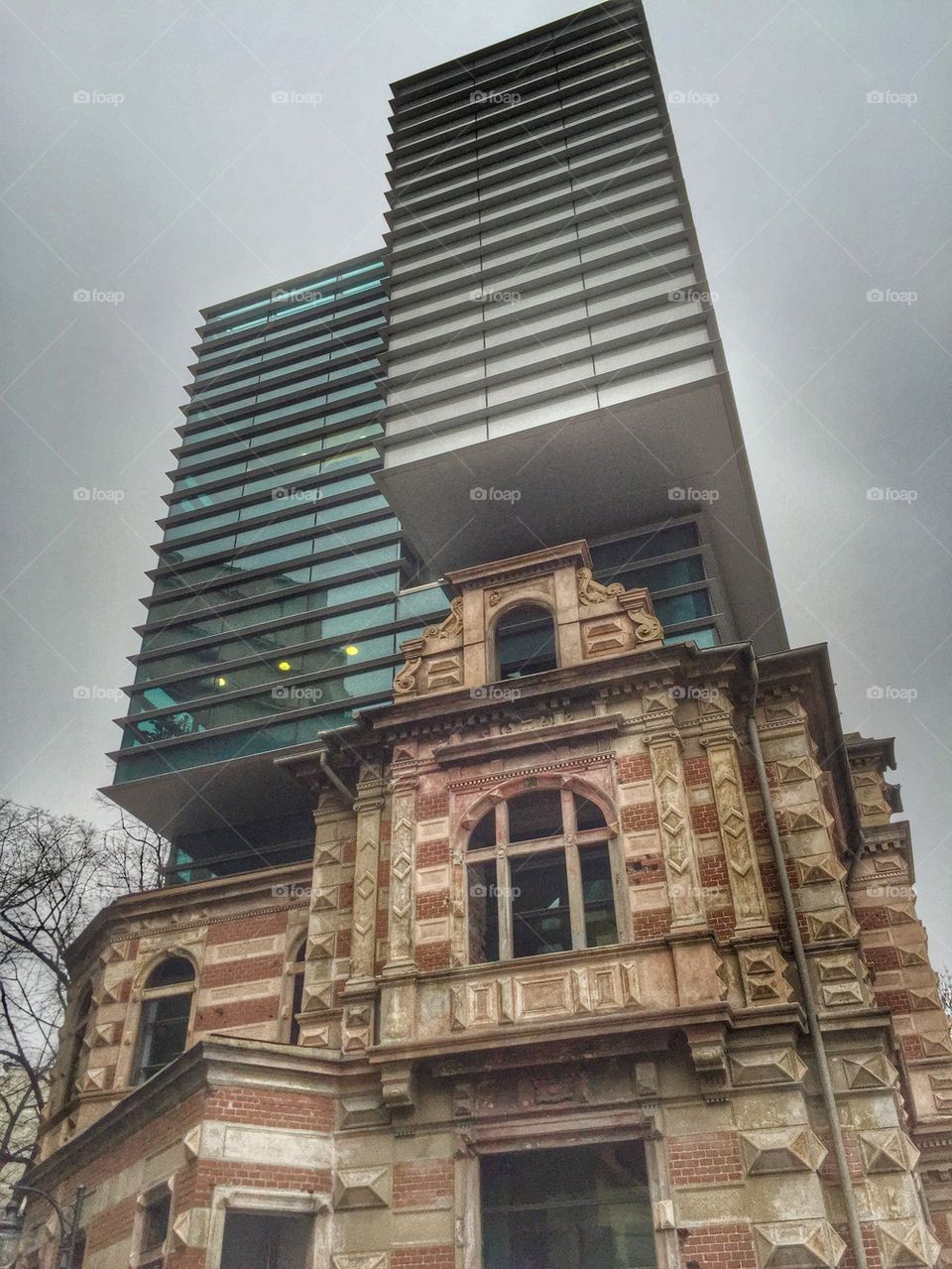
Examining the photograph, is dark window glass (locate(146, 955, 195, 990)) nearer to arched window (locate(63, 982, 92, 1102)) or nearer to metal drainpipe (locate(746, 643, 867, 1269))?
arched window (locate(63, 982, 92, 1102))

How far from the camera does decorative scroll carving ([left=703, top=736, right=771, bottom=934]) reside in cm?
1536

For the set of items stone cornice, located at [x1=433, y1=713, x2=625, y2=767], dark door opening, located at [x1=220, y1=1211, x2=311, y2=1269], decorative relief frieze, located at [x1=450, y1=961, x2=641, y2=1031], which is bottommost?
dark door opening, located at [x1=220, y1=1211, x2=311, y2=1269]

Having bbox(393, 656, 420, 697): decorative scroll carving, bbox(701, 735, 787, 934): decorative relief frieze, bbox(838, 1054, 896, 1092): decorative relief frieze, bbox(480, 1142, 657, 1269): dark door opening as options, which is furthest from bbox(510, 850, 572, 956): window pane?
bbox(838, 1054, 896, 1092): decorative relief frieze

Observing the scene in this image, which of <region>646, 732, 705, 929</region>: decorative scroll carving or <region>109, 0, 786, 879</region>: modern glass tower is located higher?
<region>109, 0, 786, 879</region>: modern glass tower

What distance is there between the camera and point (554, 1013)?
14.8 m

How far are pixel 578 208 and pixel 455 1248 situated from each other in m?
38.2

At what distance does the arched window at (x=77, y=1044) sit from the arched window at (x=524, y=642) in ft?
41.0

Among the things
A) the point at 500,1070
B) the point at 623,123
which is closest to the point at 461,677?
the point at 500,1070

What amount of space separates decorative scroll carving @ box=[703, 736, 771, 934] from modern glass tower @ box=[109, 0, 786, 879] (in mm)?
14755

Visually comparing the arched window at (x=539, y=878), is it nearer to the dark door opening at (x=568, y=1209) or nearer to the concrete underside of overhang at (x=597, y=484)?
the dark door opening at (x=568, y=1209)

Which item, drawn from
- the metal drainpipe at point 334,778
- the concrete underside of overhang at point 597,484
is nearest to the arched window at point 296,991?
the metal drainpipe at point 334,778

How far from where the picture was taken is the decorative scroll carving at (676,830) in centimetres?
1520

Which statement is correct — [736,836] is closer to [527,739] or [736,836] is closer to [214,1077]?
[527,739]

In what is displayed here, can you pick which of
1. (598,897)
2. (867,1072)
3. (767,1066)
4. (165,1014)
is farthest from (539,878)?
(165,1014)
